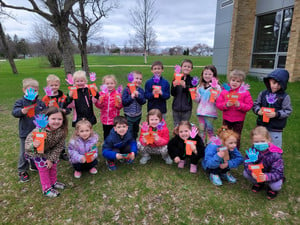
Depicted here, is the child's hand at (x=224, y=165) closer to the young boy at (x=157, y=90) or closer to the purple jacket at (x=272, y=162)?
the purple jacket at (x=272, y=162)

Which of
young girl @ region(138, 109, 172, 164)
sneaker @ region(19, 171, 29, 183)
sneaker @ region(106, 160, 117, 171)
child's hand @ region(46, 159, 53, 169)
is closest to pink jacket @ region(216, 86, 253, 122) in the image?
young girl @ region(138, 109, 172, 164)

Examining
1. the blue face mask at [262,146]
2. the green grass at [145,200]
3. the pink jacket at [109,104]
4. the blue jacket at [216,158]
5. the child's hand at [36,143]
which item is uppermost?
the pink jacket at [109,104]

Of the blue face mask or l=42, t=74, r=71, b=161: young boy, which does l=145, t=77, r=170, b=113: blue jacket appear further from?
the blue face mask

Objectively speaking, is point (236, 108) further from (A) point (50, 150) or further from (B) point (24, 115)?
(B) point (24, 115)

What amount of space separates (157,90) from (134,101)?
0.51 metres

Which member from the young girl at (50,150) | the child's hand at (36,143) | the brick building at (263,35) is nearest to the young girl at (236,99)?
the young girl at (50,150)

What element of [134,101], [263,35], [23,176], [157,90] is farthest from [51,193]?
[263,35]

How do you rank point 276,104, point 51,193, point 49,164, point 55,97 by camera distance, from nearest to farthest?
1. point 49,164
2. point 51,193
3. point 276,104
4. point 55,97

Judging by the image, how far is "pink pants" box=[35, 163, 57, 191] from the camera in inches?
111

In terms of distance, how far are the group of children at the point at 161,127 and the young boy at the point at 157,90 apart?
0.02 m

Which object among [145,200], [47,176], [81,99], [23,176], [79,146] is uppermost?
[81,99]

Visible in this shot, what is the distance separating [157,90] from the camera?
3.74m

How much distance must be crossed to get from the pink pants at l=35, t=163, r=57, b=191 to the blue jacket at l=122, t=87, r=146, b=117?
5.26 feet

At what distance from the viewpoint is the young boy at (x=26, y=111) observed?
301 cm
